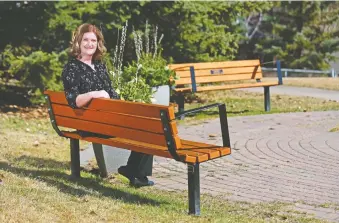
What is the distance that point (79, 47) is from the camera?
19.6 ft

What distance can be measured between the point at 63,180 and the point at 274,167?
7.50 ft

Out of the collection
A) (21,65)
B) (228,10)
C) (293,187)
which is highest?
(228,10)

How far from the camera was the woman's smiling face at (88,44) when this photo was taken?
19.5ft

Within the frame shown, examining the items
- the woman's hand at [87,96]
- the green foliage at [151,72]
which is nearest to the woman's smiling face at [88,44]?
the woman's hand at [87,96]

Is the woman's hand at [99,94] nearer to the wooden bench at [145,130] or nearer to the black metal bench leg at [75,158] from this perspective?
the wooden bench at [145,130]

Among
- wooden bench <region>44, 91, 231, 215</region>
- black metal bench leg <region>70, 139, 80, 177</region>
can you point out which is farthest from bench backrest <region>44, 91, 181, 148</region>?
black metal bench leg <region>70, 139, 80, 177</region>

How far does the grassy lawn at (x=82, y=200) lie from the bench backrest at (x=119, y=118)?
542 millimetres

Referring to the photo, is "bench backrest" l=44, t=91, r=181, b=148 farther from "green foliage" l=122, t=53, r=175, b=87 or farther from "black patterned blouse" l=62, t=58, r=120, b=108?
"green foliage" l=122, t=53, r=175, b=87

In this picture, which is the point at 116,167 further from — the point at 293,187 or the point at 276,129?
the point at 276,129

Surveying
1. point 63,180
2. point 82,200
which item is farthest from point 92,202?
point 63,180

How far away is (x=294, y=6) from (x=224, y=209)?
27840 mm

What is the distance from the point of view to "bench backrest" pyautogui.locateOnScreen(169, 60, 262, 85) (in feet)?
39.7

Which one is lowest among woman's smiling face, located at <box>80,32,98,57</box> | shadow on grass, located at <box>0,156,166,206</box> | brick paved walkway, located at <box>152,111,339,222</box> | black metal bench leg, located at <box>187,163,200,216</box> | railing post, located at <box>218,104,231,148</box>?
brick paved walkway, located at <box>152,111,339,222</box>

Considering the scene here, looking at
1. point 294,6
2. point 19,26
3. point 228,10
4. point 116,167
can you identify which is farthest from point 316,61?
point 116,167
